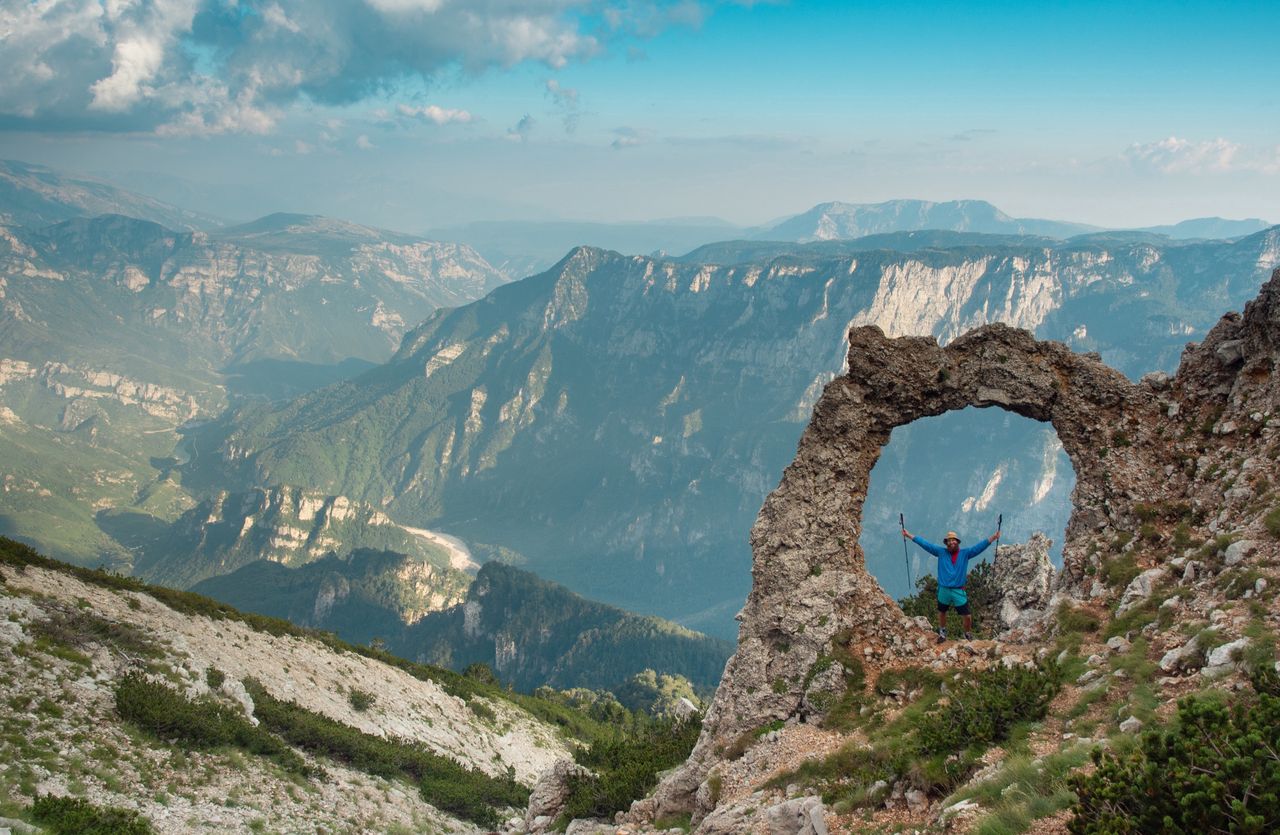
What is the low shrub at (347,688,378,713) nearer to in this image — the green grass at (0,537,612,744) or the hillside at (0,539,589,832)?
the hillside at (0,539,589,832)

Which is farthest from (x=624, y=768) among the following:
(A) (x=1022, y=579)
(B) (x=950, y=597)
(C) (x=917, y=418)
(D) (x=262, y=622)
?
(D) (x=262, y=622)

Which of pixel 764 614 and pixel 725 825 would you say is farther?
pixel 764 614

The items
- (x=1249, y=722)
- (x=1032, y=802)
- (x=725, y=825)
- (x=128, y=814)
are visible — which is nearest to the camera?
(x=1249, y=722)

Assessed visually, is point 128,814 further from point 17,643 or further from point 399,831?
point 399,831

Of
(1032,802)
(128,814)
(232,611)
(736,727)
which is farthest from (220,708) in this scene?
(1032,802)

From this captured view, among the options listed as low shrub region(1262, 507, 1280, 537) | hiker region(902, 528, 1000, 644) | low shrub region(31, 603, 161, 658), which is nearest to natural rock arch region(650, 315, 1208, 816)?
hiker region(902, 528, 1000, 644)

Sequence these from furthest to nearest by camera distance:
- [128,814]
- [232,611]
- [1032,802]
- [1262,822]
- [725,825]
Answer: [232,611]
[128,814]
[725,825]
[1032,802]
[1262,822]
